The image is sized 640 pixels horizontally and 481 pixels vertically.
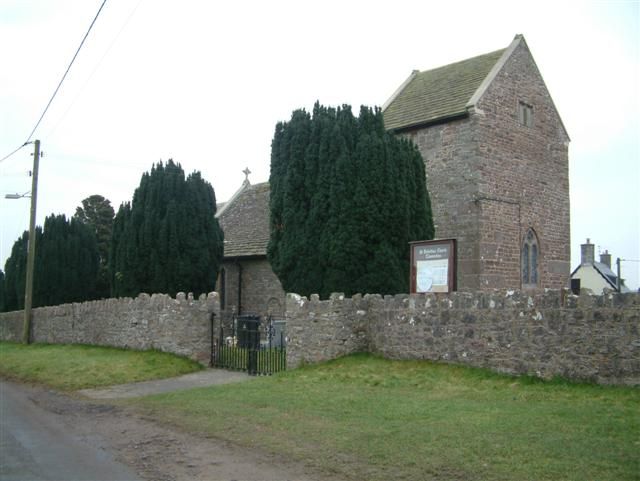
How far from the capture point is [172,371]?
1764cm

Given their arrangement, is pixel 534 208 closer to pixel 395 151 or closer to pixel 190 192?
pixel 395 151

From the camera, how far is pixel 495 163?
24.2 metres

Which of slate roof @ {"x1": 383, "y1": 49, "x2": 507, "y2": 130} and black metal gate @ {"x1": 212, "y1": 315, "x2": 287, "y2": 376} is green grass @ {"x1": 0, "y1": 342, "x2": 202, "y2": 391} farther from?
slate roof @ {"x1": 383, "y1": 49, "x2": 507, "y2": 130}

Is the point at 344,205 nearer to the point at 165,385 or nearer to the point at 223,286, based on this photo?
the point at 165,385

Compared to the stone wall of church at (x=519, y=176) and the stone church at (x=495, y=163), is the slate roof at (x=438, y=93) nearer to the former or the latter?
the stone church at (x=495, y=163)

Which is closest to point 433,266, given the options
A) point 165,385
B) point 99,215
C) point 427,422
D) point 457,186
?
point 427,422

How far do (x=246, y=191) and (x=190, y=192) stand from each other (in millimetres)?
10057

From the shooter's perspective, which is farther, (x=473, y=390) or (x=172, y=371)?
(x=172, y=371)

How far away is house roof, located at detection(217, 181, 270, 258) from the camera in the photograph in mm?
30891

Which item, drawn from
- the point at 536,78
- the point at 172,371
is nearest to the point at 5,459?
the point at 172,371

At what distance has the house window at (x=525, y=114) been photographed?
1008 inches

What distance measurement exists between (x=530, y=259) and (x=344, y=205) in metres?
9.64

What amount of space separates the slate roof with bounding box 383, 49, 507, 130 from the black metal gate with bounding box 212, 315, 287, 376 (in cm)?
1163

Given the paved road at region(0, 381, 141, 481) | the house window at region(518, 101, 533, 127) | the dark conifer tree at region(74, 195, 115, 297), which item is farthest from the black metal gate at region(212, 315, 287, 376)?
the dark conifer tree at region(74, 195, 115, 297)
